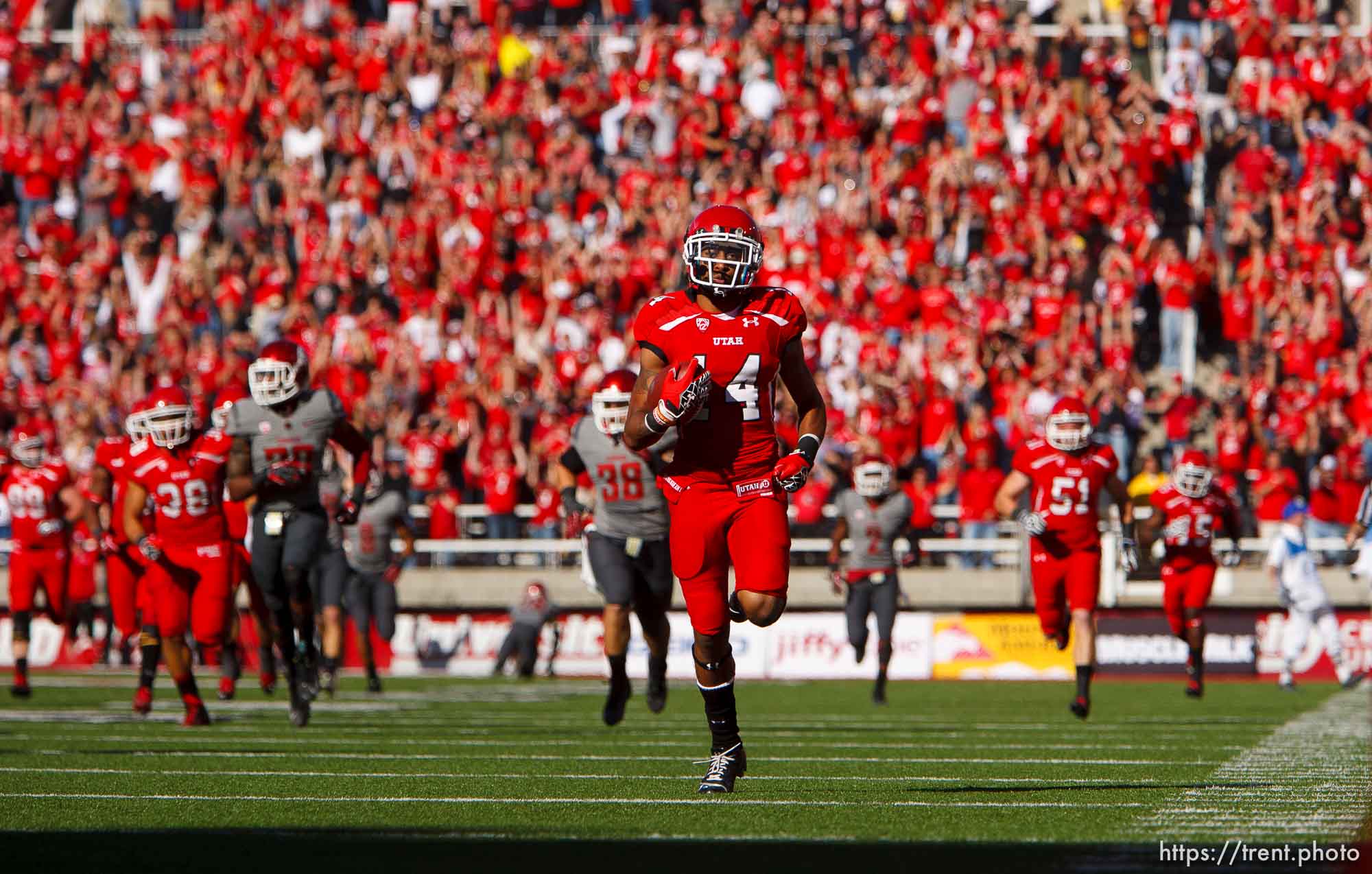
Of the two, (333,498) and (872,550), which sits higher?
(333,498)

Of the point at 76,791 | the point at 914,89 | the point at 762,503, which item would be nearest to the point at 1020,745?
the point at 762,503

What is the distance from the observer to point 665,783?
29.6ft

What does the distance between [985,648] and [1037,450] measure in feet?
27.1

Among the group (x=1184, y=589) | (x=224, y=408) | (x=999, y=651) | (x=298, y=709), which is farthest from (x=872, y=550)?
(x=298, y=709)

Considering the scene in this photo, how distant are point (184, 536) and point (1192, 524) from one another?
32.1ft

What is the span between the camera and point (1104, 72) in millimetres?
26578

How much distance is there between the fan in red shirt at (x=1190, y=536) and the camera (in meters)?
19.3

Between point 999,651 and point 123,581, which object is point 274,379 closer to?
point 123,581

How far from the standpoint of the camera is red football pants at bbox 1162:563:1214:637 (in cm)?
1927

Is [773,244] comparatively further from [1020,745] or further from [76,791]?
[76,791]

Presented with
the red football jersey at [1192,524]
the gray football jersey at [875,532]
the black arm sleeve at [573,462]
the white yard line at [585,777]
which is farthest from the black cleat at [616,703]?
the red football jersey at [1192,524]

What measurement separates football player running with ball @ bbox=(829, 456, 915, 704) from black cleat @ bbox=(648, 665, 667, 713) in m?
4.87

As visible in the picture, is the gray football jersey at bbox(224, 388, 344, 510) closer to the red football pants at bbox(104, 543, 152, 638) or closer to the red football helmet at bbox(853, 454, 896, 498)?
the red football pants at bbox(104, 543, 152, 638)

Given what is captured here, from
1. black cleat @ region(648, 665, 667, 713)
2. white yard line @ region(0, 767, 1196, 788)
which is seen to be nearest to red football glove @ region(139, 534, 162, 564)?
black cleat @ region(648, 665, 667, 713)
